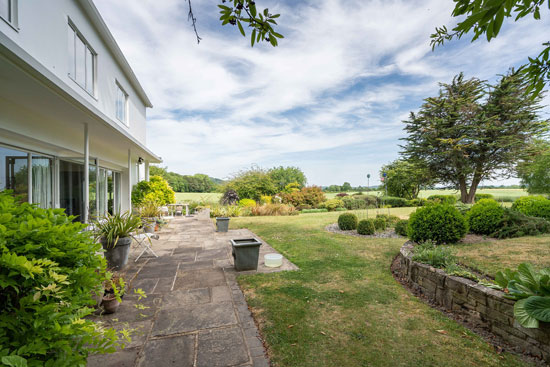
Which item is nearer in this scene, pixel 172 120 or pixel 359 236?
pixel 359 236

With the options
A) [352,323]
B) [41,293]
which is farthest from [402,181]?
[41,293]

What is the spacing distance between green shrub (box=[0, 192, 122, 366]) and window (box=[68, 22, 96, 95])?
645 centimetres

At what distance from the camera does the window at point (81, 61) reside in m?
6.11

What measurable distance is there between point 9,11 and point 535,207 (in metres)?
13.1

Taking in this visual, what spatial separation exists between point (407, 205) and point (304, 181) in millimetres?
11275

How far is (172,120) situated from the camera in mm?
16531

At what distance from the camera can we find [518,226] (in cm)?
612

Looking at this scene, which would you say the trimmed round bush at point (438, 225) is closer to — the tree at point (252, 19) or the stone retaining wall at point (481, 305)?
the stone retaining wall at point (481, 305)

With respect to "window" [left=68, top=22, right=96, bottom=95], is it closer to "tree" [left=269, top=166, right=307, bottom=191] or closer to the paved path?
the paved path

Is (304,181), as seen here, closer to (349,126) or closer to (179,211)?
(349,126)

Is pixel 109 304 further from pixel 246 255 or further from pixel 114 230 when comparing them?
pixel 246 255

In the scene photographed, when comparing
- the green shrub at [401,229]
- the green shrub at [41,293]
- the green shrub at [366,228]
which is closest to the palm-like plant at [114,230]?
the green shrub at [41,293]

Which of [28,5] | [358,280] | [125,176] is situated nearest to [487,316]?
[358,280]

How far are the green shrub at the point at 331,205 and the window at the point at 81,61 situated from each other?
14.8m
